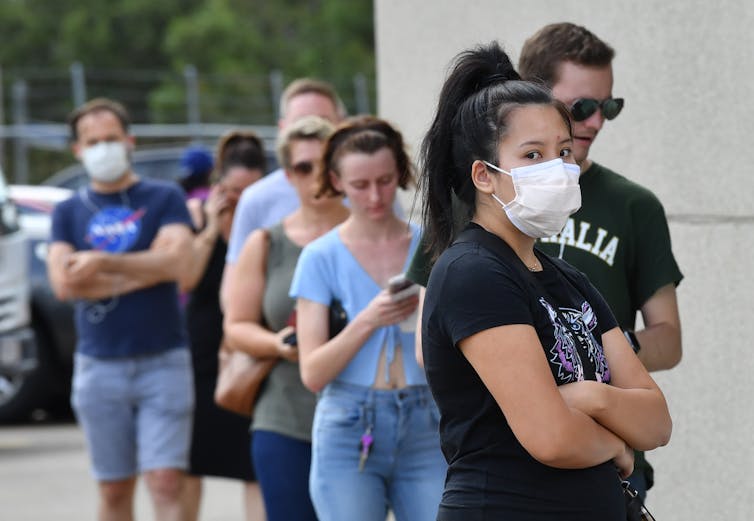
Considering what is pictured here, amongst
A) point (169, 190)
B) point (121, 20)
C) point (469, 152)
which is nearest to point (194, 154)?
point (169, 190)

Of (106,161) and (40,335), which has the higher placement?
(106,161)

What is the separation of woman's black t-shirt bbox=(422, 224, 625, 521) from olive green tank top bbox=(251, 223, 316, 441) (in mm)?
2095

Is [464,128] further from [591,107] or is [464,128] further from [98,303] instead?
[98,303]

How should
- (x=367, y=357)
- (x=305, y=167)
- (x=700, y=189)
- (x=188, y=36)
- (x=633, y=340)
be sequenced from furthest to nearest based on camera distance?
1. (x=188, y=36)
2. (x=305, y=167)
3. (x=700, y=189)
4. (x=367, y=357)
5. (x=633, y=340)

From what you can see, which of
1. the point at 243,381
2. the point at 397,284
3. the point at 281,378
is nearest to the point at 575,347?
the point at 397,284

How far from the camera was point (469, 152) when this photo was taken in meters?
2.98

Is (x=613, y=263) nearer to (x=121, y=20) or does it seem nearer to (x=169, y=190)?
(x=169, y=190)

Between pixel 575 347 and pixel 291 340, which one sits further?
pixel 291 340

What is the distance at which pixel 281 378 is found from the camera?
5.11 metres

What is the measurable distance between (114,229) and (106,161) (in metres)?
0.33

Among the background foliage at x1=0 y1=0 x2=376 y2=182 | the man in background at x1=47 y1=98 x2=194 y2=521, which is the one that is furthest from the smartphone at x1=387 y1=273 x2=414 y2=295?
the background foliage at x1=0 y1=0 x2=376 y2=182

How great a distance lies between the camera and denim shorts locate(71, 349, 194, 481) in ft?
20.7

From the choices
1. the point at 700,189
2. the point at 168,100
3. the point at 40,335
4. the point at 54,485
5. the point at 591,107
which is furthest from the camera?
the point at 168,100

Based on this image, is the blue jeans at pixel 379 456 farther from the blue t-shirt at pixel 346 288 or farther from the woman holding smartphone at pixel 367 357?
the blue t-shirt at pixel 346 288
